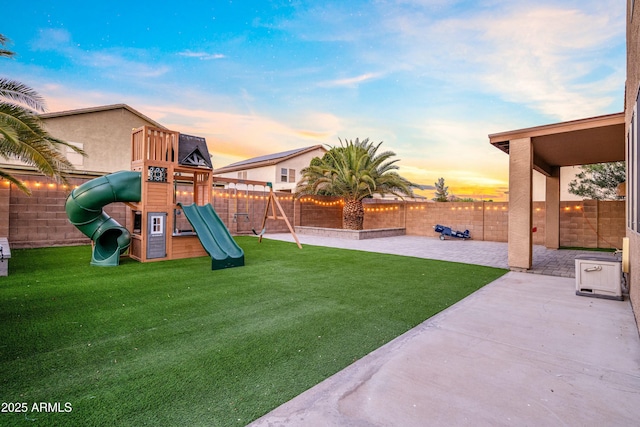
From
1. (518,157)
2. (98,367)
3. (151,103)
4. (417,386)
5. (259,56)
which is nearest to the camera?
(417,386)

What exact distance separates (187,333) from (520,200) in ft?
21.9

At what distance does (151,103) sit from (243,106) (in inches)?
143

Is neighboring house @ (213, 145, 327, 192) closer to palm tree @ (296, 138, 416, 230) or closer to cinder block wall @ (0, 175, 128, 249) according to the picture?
palm tree @ (296, 138, 416, 230)

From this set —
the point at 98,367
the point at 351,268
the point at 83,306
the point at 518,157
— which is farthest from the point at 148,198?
the point at 518,157

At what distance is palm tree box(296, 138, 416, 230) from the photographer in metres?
13.8

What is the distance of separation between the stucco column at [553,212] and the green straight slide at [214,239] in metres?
10.5

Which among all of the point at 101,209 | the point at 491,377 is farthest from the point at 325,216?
the point at 491,377

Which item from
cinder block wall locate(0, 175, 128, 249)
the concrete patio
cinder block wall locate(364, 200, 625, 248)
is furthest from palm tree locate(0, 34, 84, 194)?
cinder block wall locate(364, 200, 625, 248)

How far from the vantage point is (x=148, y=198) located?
24.6ft

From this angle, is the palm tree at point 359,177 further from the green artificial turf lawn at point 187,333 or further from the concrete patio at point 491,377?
the concrete patio at point 491,377

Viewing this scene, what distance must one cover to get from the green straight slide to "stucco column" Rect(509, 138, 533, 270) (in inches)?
236

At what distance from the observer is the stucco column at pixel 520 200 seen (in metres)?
6.43

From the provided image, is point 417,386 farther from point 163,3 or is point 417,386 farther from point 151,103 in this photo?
point 151,103

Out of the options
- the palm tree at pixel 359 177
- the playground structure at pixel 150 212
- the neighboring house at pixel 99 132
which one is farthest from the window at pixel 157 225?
the neighboring house at pixel 99 132
